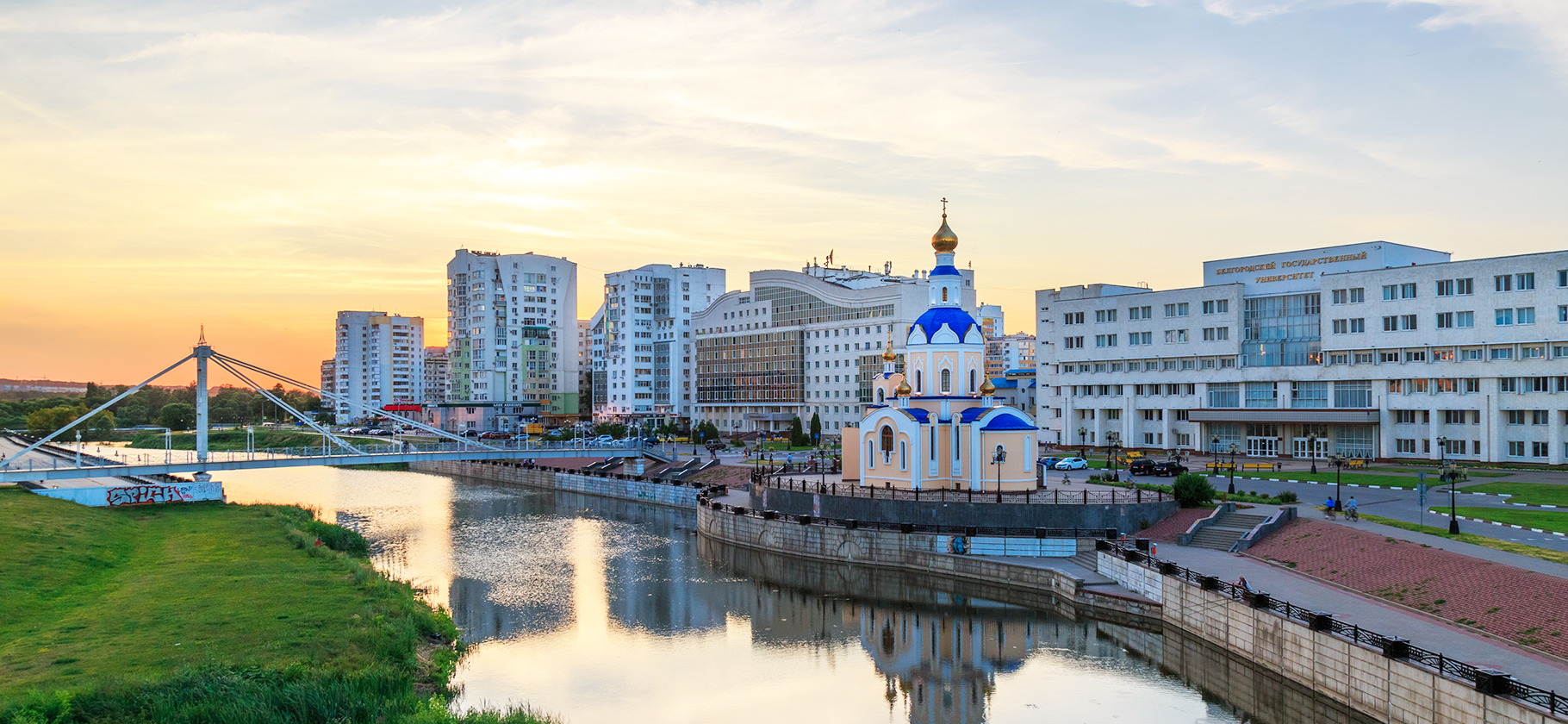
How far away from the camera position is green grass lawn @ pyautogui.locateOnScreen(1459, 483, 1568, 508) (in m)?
45.3

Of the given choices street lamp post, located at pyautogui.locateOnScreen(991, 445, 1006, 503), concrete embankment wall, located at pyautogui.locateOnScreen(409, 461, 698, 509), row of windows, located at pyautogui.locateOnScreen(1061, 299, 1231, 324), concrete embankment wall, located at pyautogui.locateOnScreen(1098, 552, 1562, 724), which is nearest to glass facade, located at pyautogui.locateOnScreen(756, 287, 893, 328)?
row of windows, located at pyautogui.locateOnScreen(1061, 299, 1231, 324)

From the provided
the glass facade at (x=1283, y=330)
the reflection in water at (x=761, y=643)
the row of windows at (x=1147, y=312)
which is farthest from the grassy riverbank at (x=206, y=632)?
the glass facade at (x=1283, y=330)

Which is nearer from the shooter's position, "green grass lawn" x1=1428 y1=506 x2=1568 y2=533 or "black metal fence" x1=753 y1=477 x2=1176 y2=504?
"green grass lawn" x1=1428 y1=506 x2=1568 y2=533

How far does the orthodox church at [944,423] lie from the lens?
171ft

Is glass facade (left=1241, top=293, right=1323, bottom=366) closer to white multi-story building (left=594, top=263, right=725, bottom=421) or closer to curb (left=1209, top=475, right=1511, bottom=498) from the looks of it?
curb (left=1209, top=475, right=1511, bottom=498)

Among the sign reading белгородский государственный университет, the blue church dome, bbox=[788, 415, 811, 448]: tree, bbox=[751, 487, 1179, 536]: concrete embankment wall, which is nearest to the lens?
bbox=[751, 487, 1179, 536]: concrete embankment wall

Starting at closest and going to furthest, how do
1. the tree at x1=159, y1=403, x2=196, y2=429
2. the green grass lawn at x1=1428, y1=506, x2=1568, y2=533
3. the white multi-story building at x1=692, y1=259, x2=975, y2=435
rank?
the green grass lawn at x1=1428, y1=506, x2=1568, y2=533 < the white multi-story building at x1=692, y1=259, x2=975, y2=435 < the tree at x1=159, y1=403, x2=196, y2=429

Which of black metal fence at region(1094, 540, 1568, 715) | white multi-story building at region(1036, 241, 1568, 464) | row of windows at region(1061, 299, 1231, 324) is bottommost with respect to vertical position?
black metal fence at region(1094, 540, 1568, 715)

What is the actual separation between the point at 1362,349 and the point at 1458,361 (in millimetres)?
5829

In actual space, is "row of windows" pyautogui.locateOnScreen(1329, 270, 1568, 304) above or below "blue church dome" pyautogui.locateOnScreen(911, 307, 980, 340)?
above

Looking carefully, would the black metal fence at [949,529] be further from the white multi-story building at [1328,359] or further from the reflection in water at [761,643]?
the white multi-story building at [1328,359]

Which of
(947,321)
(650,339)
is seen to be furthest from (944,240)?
(650,339)

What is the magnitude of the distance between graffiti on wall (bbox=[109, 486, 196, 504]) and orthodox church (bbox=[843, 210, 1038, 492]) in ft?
127

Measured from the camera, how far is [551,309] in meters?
155
